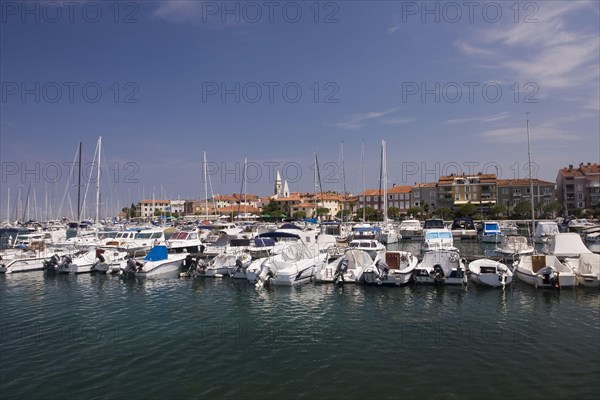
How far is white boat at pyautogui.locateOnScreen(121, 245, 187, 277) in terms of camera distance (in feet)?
99.3

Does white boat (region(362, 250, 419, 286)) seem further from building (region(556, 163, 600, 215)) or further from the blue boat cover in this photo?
building (region(556, 163, 600, 215))

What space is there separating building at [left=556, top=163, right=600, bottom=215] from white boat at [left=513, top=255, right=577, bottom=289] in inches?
3428

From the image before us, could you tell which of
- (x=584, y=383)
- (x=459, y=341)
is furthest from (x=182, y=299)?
(x=584, y=383)

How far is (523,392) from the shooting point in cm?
1088

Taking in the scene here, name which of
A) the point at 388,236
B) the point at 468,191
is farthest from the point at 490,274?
the point at 468,191

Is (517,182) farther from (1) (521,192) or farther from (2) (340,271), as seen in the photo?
(2) (340,271)

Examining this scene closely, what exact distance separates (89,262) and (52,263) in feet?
11.3

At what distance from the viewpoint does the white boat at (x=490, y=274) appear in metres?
23.8

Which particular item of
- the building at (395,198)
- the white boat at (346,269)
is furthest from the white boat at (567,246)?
the building at (395,198)

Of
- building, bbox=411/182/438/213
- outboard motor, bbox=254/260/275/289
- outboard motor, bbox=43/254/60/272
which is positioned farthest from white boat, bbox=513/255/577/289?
building, bbox=411/182/438/213

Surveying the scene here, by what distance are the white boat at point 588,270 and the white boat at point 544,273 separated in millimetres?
641

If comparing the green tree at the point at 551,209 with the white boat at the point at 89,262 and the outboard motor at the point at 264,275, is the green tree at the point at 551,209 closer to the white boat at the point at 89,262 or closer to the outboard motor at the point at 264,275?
the outboard motor at the point at 264,275

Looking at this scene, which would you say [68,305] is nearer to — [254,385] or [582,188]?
[254,385]

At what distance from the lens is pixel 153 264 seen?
100 feet
